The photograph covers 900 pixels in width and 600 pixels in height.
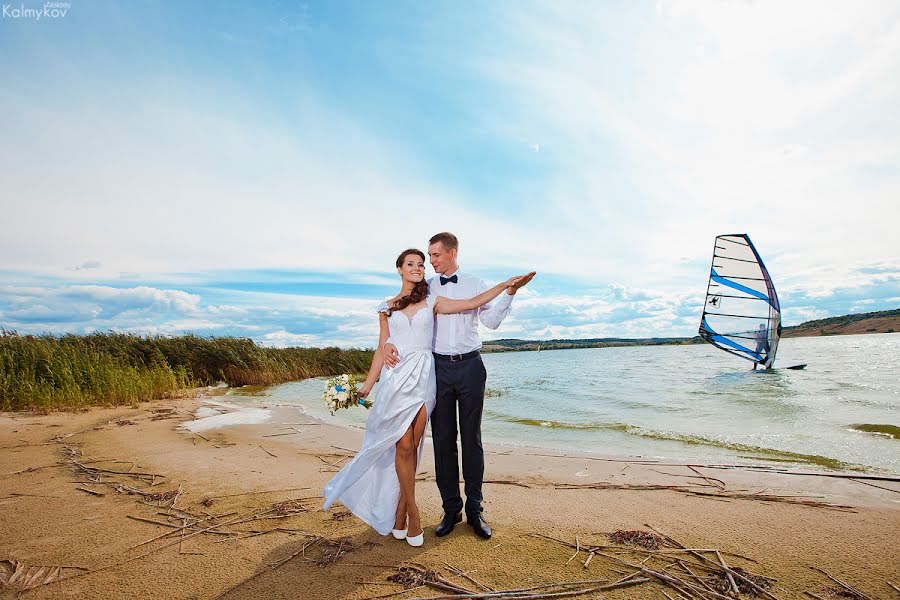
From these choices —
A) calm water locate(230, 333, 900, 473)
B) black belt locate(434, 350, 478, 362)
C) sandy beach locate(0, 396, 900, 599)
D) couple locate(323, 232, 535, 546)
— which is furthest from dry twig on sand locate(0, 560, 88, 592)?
calm water locate(230, 333, 900, 473)

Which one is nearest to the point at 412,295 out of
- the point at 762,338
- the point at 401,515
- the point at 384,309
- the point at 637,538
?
the point at 384,309

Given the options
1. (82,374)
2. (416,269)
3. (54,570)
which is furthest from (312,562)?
(82,374)

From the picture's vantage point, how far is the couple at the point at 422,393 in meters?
3.48

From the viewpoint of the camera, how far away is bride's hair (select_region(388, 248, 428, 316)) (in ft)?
11.8

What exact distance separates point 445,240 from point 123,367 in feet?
46.6

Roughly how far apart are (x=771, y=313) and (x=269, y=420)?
25.1 metres

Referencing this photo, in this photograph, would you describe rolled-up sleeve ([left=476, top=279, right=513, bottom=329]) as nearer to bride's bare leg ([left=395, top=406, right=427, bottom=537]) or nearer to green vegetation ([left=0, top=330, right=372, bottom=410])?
bride's bare leg ([left=395, top=406, right=427, bottom=537])

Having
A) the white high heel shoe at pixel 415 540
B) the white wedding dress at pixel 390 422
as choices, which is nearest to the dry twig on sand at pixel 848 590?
the white high heel shoe at pixel 415 540

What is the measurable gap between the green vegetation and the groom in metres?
10.6

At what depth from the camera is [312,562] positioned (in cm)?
312

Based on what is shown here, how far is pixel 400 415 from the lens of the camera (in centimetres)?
346

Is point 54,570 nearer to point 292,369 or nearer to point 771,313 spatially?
point 292,369

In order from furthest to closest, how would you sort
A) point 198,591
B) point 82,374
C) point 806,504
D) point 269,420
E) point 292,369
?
point 292,369 < point 82,374 < point 269,420 < point 806,504 < point 198,591

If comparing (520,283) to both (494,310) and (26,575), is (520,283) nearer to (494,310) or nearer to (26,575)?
(494,310)
